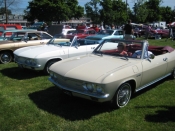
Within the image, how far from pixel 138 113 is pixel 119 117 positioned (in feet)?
1.42

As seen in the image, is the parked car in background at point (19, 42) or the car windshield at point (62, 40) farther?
the parked car in background at point (19, 42)

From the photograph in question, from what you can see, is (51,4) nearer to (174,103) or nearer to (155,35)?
(155,35)

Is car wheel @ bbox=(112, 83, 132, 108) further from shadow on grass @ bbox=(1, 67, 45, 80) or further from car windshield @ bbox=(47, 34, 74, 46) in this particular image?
car windshield @ bbox=(47, 34, 74, 46)

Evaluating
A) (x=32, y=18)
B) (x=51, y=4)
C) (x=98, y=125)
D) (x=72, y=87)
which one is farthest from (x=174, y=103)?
(x=32, y=18)

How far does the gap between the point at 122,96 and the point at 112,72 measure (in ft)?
1.86

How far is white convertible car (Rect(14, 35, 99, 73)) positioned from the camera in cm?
622

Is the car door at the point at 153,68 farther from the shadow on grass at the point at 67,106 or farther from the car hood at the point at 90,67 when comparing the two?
the shadow on grass at the point at 67,106

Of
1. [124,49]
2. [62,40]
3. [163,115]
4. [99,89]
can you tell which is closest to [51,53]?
[62,40]

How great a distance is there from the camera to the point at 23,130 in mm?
3416

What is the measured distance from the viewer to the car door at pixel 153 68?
4.58 m

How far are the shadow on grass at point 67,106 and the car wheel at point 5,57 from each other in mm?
4035

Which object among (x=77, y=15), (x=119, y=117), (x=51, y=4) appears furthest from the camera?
(x=77, y=15)

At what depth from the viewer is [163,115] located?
3.97 m

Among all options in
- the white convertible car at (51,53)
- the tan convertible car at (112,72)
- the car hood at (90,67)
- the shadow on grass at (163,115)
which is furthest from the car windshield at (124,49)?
the white convertible car at (51,53)
